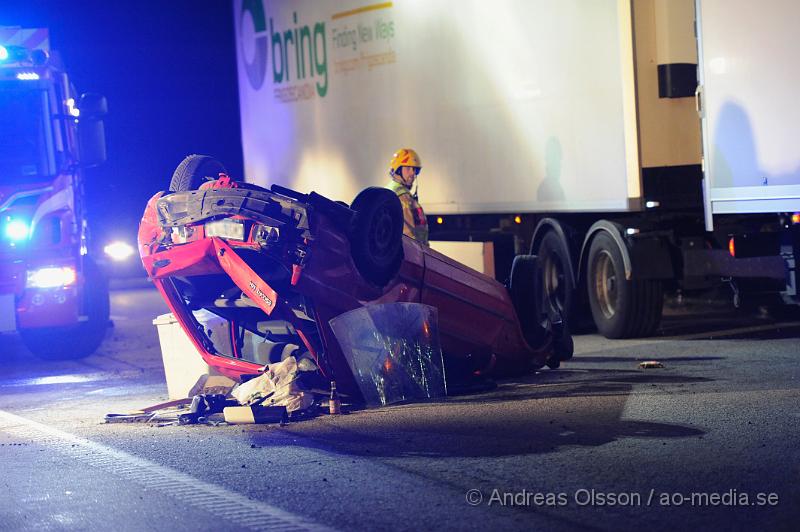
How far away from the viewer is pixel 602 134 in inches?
509

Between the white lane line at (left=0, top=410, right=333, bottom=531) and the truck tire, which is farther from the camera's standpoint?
the truck tire

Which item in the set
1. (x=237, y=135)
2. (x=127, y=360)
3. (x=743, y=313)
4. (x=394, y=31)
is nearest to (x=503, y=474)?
(x=127, y=360)

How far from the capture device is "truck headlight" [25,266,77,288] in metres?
13.3

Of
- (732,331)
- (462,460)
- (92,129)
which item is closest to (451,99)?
(92,129)

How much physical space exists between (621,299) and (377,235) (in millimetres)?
4794

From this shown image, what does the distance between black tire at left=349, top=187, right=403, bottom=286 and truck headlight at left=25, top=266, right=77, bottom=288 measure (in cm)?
520

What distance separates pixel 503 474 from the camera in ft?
23.2

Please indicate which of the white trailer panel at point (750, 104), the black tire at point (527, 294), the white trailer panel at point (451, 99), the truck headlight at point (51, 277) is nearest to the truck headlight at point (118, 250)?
the white trailer panel at point (451, 99)

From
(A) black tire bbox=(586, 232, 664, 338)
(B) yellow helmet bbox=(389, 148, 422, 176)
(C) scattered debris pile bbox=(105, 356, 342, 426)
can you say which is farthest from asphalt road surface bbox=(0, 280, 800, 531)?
(B) yellow helmet bbox=(389, 148, 422, 176)

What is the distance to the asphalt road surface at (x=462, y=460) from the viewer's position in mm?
6270

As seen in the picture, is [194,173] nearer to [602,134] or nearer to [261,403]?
[261,403]

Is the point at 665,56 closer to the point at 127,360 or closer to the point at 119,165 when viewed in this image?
the point at 127,360

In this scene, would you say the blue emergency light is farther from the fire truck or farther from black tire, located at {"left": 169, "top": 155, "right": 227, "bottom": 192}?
black tire, located at {"left": 169, "top": 155, "right": 227, "bottom": 192}

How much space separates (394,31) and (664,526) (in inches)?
451
